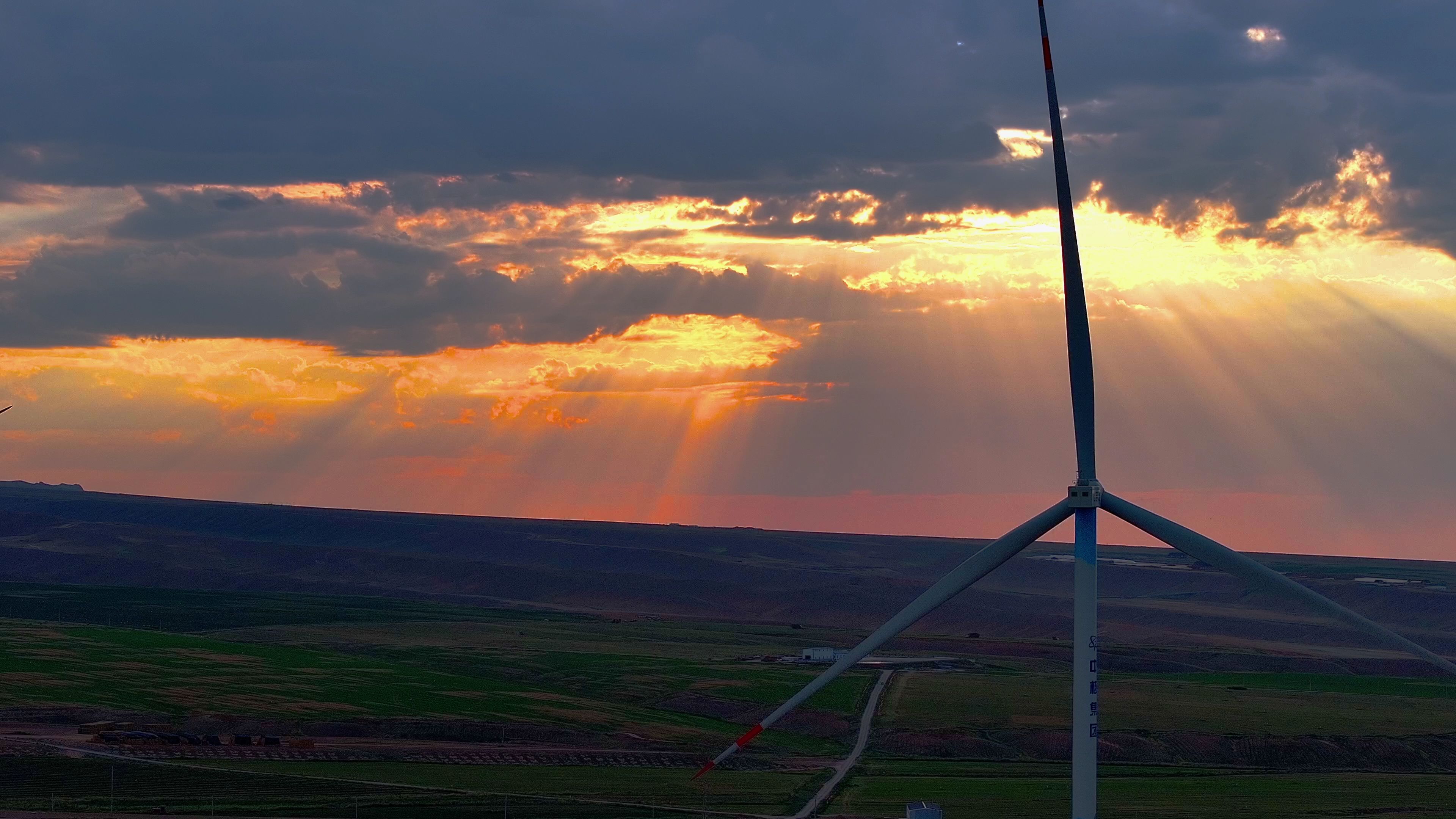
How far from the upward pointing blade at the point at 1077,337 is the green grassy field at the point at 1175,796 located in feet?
166

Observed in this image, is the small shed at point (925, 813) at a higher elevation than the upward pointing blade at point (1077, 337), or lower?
lower

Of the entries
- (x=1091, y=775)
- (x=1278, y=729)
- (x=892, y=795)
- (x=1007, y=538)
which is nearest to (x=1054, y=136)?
(x=1007, y=538)

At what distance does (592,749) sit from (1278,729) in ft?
243

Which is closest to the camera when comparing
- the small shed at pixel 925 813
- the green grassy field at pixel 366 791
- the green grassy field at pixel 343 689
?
the small shed at pixel 925 813

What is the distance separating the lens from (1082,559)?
187ft

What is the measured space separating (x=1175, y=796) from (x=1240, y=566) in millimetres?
67679

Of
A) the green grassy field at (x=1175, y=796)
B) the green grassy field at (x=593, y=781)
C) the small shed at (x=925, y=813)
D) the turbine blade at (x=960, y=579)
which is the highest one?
the turbine blade at (x=960, y=579)

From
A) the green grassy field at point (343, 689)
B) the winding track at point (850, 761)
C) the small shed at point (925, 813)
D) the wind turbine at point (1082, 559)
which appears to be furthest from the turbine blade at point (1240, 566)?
the green grassy field at point (343, 689)

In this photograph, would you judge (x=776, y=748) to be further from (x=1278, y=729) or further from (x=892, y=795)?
(x=1278, y=729)

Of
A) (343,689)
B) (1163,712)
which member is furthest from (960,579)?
(1163,712)

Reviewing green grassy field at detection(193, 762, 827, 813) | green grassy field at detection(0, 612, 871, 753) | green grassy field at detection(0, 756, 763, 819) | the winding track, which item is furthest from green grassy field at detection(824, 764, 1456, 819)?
green grassy field at detection(0, 612, 871, 753)

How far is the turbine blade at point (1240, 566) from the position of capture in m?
56.9

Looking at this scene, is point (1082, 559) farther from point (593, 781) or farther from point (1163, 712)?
point (1163, 712)

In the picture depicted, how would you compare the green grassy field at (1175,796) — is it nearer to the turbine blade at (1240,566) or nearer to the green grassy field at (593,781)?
the green grassy field at (593,781)
